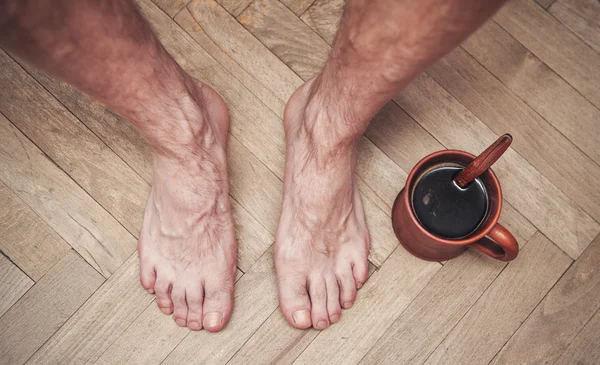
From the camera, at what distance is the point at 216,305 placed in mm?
812

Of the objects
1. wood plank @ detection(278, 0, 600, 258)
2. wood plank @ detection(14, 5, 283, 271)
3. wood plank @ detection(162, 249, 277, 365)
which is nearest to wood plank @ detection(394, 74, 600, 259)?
wood plank @ detection(278, 0, 600, 258)

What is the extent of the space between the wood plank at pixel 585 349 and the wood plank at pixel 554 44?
Result: 458 mm

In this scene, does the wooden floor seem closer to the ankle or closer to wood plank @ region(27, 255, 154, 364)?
wood plank @ region(27, 255, 154, 364)

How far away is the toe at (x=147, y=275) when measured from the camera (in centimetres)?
82

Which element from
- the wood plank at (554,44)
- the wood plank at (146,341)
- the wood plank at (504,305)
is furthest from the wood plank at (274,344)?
the wood plank at (554,44)

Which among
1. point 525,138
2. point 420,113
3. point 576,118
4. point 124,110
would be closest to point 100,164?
point 124,110

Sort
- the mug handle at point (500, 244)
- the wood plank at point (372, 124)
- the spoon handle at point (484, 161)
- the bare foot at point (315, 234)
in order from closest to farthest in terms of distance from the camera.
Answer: the spoon handle at point (484, 161)
the mug handle at point (500, 244)
the bare foot at point (315, 234)
the wood plank at point (372, 124)

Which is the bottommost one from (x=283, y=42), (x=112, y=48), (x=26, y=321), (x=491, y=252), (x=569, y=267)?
(x=26, y=321)

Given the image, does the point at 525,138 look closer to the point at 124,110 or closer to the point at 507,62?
the point at 507,62

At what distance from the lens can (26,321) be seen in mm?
833

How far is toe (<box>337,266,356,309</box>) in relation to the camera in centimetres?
82

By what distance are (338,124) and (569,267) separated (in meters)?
0.55

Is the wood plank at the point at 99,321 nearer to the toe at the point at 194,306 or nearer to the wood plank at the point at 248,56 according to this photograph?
the toe at the point at 194,306

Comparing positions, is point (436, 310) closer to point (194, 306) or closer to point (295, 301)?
point (295, 301)
